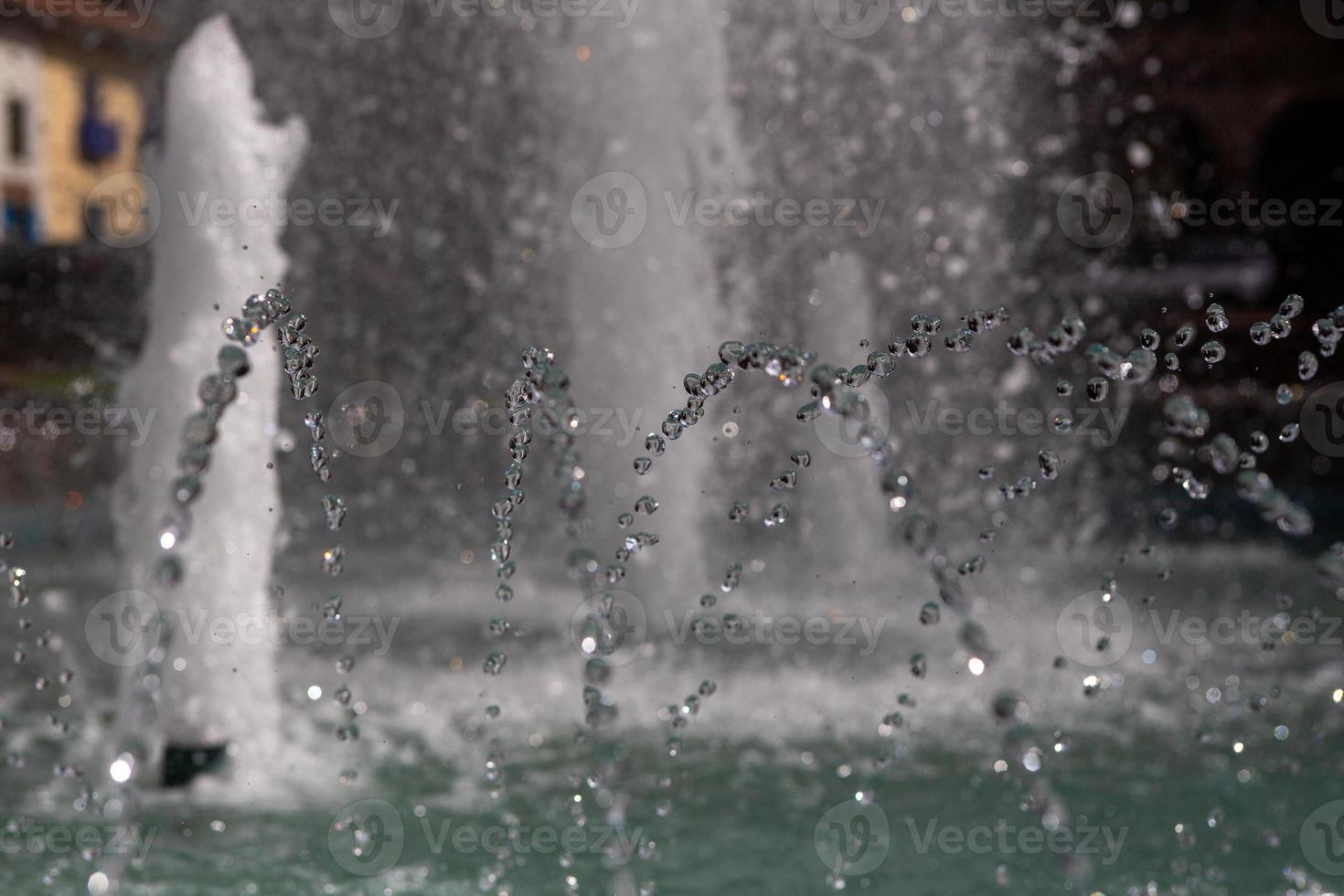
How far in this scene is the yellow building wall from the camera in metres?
25.2

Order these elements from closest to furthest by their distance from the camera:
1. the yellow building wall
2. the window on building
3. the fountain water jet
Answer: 1. the fountain water jet
2. the window on building
3. the yellow building wall

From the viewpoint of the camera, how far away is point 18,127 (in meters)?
24.8

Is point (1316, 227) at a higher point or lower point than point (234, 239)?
higher

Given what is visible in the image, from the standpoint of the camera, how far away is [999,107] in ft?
27.2

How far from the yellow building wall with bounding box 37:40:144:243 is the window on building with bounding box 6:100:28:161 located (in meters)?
0.29

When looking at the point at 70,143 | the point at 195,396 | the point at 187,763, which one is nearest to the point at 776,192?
the point at 195,396

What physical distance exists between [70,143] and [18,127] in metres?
1.10

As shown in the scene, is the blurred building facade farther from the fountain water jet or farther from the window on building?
the fountain water jet

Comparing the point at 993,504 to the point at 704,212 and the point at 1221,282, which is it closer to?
the point at 704,212

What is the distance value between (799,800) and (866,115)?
16.0 ft

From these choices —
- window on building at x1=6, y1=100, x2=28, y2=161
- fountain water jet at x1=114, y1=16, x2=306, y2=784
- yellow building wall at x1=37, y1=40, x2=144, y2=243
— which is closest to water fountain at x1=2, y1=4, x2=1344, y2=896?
fountain water jet at x1=114, y1=16, x2=306, y2=784

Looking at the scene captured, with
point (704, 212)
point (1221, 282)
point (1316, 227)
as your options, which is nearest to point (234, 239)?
point (704, 212)

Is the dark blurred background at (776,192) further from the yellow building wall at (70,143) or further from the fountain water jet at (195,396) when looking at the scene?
the yellow building wall at (70,143)

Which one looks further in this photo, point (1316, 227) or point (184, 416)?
point (1316, 227)
